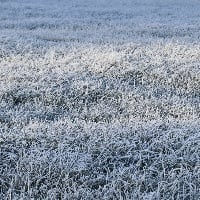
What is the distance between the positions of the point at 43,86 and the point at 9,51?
4.65 metres

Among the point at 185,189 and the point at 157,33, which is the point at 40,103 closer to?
the point at 185,189

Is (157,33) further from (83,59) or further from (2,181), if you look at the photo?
(2,181)

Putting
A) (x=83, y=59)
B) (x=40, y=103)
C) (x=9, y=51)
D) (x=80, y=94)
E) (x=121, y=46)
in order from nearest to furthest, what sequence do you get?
(x=40, y=103) < (x=80, y=94) < (x=83, y=59) < (x=9, y=51) < (x=121, y=46)

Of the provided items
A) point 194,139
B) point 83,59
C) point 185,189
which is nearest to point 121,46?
point 83,59

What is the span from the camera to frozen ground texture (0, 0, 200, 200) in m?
5.59

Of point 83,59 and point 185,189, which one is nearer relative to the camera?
point 185,189

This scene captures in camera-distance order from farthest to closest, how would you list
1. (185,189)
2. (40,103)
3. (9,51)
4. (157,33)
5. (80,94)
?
(157,33)
(9,51)
(80,94)
(40,103)
(185,189)

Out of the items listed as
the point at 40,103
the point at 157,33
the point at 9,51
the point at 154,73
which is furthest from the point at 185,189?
the point at 157,33

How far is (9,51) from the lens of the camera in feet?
46.6

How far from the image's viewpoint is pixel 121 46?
51.1 ft

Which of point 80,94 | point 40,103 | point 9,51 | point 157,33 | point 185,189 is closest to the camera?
point 185,189

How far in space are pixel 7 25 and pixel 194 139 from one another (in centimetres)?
1841

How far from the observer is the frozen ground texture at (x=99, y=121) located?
559 centimetres

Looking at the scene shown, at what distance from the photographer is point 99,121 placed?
7527 millimetres
